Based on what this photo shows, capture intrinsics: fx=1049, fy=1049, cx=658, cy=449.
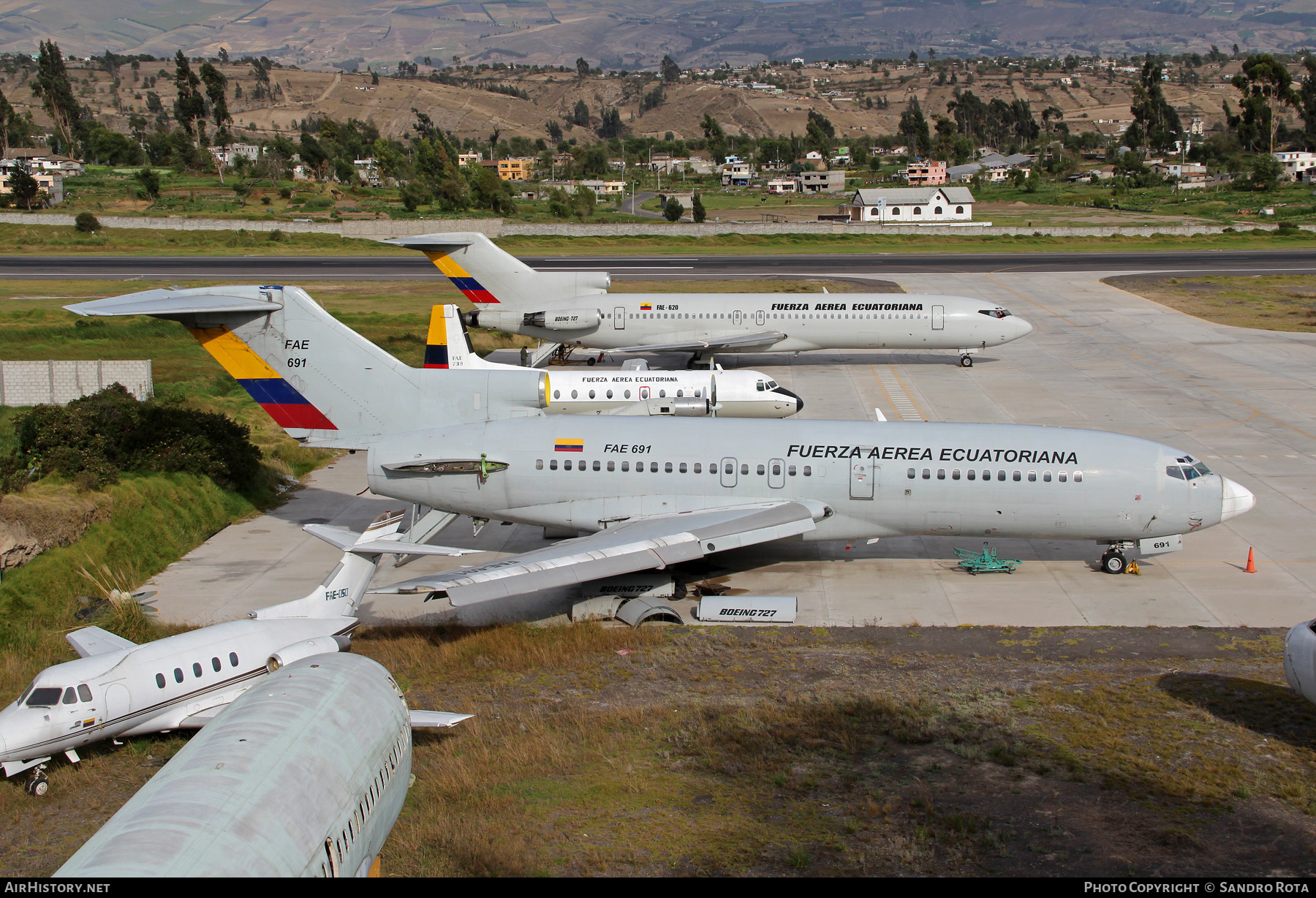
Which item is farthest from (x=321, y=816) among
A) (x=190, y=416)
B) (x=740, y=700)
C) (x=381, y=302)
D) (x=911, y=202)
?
(x=911, y=202)

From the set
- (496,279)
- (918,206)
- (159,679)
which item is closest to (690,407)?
(496,279)

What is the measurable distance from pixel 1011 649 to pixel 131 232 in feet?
371

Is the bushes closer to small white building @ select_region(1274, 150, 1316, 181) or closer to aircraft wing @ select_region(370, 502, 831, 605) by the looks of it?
aircraft wing @ select_region(370, 502, 831, 605)

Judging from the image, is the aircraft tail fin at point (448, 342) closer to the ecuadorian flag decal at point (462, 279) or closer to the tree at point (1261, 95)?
the ecuadorian flag decal at point (462, 279)

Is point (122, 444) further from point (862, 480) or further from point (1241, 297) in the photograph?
point (1241, 297)

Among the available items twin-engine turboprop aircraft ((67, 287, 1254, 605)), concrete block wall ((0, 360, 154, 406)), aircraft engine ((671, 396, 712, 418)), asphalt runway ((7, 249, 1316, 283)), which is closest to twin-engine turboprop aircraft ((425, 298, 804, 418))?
aircraft engine ((671, 396, 712, 418))

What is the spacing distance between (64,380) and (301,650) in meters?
26.2

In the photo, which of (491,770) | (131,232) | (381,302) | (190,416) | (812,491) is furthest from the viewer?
(131,232)

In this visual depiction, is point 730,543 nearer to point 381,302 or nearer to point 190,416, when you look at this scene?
point 190,416

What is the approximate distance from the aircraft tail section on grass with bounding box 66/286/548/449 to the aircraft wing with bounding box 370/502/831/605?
19.8 feet

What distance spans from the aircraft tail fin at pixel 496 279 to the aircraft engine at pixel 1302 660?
133 ft

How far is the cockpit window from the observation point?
53.2ft

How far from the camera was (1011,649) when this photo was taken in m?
22.5

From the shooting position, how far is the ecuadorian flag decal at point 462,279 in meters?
52.5
